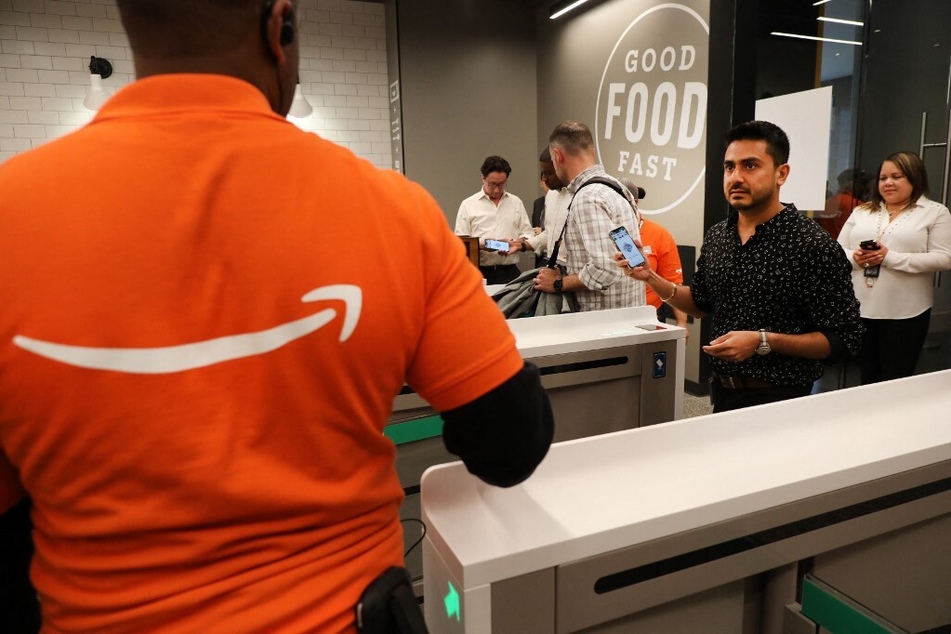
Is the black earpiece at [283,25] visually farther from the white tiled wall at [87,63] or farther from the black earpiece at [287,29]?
the white tiled wall at [87,63]

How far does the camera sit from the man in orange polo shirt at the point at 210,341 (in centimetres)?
52

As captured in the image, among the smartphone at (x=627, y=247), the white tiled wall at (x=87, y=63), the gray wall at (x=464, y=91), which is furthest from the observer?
the gray wall at (x=464, y=91)

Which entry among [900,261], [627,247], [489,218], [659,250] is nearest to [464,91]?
[489,218]

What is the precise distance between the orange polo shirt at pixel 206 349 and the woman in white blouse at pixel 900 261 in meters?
3.24

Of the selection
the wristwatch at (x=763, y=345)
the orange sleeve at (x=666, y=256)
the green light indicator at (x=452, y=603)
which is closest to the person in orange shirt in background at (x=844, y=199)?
the orange sleeve at (x=666, y=256)

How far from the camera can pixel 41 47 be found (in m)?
5.20

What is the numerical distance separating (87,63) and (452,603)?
619 cm

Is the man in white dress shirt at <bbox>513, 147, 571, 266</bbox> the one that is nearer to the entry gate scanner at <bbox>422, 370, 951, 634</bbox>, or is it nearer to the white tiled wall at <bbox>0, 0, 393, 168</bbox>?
the entry gate scanner at <bbox>422, 370, 951, 634</bbox>

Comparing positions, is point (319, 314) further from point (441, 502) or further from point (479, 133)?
point (479, 133)

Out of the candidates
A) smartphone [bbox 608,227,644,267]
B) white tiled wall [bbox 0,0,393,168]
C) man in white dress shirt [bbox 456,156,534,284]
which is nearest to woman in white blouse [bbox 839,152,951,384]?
smartphone [bbox 608,227,644,267]

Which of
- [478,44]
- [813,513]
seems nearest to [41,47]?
[478,44]

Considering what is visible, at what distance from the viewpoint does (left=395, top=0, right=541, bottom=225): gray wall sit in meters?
5.91

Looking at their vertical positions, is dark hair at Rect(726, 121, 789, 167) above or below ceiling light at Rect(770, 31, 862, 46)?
below

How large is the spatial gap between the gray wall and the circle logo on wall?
1.31m
